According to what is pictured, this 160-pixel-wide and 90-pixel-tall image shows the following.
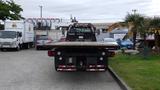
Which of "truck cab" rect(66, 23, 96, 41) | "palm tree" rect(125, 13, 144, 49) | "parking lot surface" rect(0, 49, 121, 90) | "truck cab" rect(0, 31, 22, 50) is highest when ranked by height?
"palm tree" rect(125, 13, 144, 49)

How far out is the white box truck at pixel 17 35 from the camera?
136ft

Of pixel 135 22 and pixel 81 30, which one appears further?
pixel 135 22

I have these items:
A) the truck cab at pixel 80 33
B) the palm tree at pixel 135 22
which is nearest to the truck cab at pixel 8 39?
the palm tree at pixel 135 22

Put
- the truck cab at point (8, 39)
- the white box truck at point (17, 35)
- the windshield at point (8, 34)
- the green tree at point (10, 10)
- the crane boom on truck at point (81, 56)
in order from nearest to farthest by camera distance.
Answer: the crane boom on truck at point (81, 56), the truck cab at point (8, 39), the white box truck at point (17, 35), the windshield at point (8, 34), the green tree at point (10, 10)

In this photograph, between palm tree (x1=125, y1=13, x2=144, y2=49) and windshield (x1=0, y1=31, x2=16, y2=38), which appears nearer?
palm tree (x1=125, y1=13, x2=144, y2=49)

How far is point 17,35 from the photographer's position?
4259 centimetres

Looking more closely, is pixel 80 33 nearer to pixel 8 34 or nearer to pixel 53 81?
pixel 53 81

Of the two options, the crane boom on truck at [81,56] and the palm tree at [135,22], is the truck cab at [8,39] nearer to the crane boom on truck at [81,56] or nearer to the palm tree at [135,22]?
the palm tree at [135,22]

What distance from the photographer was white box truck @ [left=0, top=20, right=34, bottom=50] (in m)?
41.6

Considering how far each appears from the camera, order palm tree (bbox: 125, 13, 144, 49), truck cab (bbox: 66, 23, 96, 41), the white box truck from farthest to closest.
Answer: the white box truck
palm tree (bbox: 125, 13, 144, 49)
truck cab (bbox: 66, 23, 96, 41)

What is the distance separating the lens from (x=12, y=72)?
758 inches

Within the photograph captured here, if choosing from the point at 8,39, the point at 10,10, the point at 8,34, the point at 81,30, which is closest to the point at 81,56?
the point at 81,30

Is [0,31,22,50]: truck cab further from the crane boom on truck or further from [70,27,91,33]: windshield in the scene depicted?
the crane boom on truck

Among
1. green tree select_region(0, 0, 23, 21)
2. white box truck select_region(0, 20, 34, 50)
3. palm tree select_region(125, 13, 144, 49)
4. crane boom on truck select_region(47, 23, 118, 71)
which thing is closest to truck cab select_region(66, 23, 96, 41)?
palm tree select_region(125, 13, 144, 49)
